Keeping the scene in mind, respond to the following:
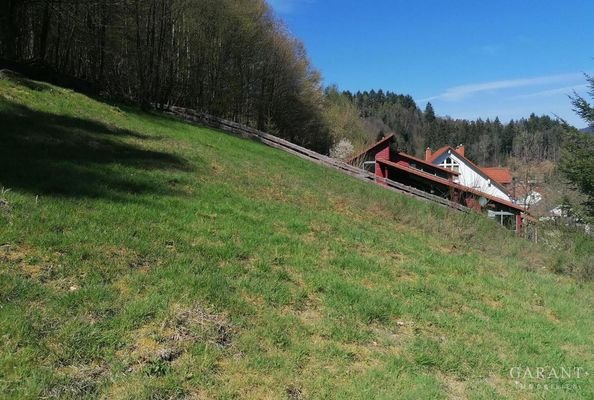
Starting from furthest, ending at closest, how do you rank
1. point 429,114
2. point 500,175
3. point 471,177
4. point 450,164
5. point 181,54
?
point 429,114
point 500,175
point 450,164
point 471,177
point 181,54

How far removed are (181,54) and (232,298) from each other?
30960 mm

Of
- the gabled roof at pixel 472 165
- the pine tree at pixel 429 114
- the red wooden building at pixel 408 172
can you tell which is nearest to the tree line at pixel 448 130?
the pine tree at pixel 429 114

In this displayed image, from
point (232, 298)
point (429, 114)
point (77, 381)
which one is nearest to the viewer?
point (77, 381)

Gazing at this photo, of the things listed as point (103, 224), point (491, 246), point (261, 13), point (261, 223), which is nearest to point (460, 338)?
point (261, 223)

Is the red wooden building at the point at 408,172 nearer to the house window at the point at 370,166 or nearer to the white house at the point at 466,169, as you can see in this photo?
the house window at the point at 370,166

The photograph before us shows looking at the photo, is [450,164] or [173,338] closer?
[173,338]

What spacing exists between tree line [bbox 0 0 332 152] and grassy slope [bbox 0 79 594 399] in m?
14.7

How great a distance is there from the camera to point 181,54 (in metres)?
33.3

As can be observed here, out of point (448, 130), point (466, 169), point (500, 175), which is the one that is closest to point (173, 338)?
point (466, 169)

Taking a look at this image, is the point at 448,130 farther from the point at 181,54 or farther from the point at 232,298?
the point at 232,298

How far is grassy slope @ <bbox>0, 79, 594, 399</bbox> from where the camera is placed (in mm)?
3893

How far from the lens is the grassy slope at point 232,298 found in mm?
3893

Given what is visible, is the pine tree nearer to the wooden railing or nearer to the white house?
the white house

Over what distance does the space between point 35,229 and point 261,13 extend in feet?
121
